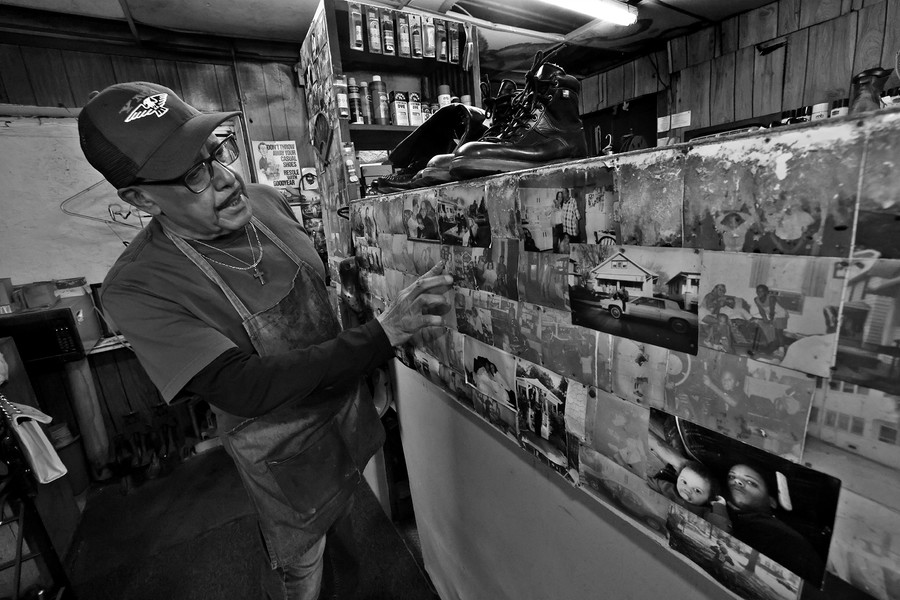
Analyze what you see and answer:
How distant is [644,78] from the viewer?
12.3 ft

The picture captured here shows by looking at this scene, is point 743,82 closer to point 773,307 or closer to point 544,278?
point 544,278

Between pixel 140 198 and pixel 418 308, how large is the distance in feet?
2.55

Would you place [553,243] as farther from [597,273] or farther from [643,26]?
[643,26]

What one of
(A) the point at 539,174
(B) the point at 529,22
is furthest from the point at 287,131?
(A) the point at 539,174

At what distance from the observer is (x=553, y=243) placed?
0.60 meters

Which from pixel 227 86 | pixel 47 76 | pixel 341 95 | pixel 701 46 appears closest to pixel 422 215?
pixel 341 95

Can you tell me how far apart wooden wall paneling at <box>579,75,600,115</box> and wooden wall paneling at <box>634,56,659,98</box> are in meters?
0.46

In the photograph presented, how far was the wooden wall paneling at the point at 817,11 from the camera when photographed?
2662 millimetres

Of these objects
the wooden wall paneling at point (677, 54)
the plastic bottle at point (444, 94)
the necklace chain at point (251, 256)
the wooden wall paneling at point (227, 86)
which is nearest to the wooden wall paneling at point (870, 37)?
the wooden wall paneling at point (677, 54)

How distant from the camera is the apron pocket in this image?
46.3 inches

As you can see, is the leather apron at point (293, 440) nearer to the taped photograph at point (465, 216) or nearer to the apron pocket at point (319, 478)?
the apron pocket at point (319, 478)

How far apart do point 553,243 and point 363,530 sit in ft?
6.74

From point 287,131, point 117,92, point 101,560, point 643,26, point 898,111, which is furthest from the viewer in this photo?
point 643,26

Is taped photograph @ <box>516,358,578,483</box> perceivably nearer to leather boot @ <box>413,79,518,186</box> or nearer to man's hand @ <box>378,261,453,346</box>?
man's hand @ <box>378,261,453,346</box>
